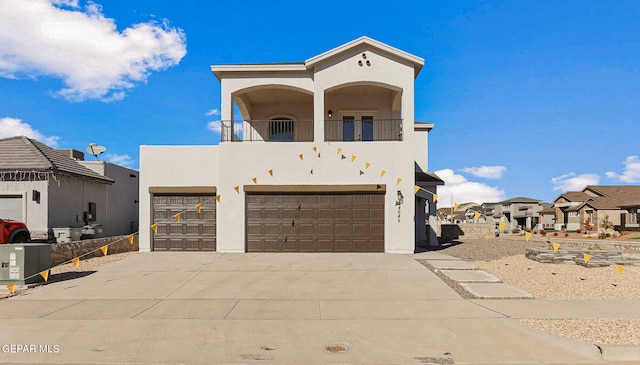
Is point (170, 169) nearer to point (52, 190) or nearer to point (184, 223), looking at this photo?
point (184, 223)

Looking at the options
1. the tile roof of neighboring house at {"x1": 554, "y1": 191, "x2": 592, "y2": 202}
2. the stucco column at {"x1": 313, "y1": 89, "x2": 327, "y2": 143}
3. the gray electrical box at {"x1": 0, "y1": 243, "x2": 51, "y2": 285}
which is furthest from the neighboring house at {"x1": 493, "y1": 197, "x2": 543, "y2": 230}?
the gray electrical box at {"x1": 0, "y1": 243, "x2": 51, "y2": 285}

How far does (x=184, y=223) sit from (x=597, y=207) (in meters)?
46.0

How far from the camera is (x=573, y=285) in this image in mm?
9609

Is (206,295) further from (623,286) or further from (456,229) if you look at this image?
(456,229)

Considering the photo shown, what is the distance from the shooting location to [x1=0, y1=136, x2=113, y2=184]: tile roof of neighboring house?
1673 centimetres

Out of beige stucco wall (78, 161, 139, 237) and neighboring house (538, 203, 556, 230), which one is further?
neighboring house (538, 203, 556, 230)

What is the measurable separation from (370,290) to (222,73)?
11.0 m

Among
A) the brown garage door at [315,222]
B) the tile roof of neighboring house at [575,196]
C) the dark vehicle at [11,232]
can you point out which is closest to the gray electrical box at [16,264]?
the dark vehicle at [11,232]

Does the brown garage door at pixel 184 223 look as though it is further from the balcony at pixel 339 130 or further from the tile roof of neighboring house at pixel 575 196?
the tile roof of neighboring house at pixel 575 196

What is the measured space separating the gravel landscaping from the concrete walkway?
499mm

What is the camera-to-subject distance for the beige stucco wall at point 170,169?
15.6 m

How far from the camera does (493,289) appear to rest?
A: 9.19m

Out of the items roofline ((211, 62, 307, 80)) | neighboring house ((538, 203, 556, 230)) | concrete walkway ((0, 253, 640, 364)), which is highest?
roofline ((211, 62, 307, 80))

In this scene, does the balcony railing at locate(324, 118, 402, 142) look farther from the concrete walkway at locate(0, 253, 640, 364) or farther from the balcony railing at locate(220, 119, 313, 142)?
the concrete walkway at locate(0, 253, 640, 364)
